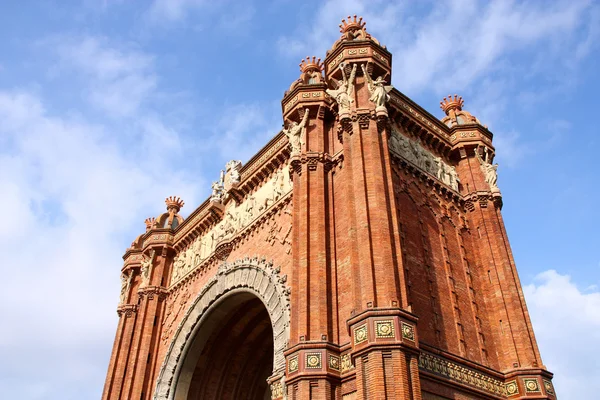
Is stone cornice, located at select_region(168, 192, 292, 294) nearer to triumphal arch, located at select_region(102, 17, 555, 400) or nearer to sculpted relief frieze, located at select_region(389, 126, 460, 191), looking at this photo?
triumphal arch, located at select_region(102, 17, 555, 400)

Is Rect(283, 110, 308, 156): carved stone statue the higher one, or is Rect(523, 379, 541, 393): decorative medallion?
Rect(283, 110, 308, 156): carved stone statue

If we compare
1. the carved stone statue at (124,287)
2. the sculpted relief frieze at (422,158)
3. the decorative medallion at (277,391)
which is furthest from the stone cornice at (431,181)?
the carved stone statue at (124,287)

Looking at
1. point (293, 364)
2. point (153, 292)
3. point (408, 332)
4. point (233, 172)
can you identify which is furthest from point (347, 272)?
point (153, 292)

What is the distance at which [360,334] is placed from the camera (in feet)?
Result: 35.4

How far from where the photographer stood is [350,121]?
14.1m

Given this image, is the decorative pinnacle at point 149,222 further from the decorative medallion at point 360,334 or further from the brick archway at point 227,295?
the decorative medallion at point 360,334

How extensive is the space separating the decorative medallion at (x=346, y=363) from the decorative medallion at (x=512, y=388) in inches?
167

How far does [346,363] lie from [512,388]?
4309mm

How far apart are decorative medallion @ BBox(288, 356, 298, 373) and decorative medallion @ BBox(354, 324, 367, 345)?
1.57m

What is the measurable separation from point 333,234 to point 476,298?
4.17m

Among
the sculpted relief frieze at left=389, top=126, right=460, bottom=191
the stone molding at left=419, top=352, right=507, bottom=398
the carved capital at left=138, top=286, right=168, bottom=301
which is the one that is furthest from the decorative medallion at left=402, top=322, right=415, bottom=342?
the carved capital at left=138, top=286, right=168, bottom=301

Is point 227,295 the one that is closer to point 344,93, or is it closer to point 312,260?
point 312,260

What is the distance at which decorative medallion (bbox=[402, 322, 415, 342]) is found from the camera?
10547 millimetres

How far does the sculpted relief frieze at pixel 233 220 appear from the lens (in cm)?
1781
